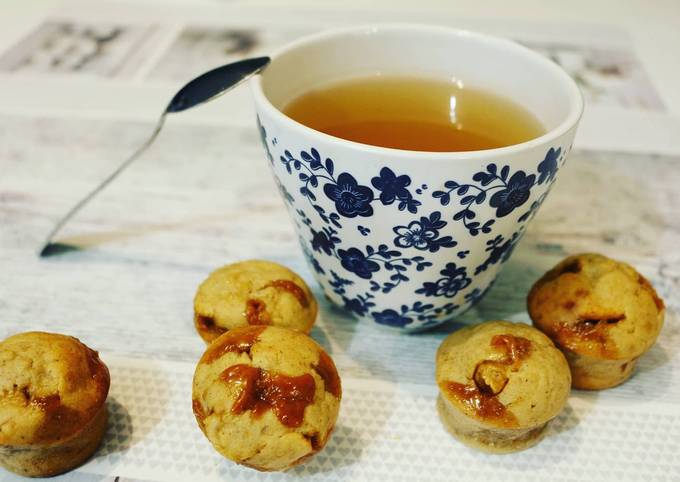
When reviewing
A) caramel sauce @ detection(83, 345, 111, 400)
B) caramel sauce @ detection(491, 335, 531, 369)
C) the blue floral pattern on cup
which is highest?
the blue floral pattern on cup

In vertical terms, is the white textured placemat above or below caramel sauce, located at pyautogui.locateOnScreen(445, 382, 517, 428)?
below

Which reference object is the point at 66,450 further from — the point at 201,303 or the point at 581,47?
the point at 581,47

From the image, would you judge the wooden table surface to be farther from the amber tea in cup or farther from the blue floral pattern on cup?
the amber tea in cup

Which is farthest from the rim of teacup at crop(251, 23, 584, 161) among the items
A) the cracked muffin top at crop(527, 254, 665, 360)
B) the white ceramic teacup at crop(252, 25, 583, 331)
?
the cracked muffin top at crop(527, 254, 665, 360)

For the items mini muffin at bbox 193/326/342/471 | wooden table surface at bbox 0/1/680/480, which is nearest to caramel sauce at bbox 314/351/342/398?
mini muffin at bbox 193/326/342/471

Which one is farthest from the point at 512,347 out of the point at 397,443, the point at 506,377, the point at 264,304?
the point at 264,304

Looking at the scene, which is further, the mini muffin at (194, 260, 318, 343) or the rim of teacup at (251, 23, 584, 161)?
the mini muffin at (194, 260, 318, 343)
